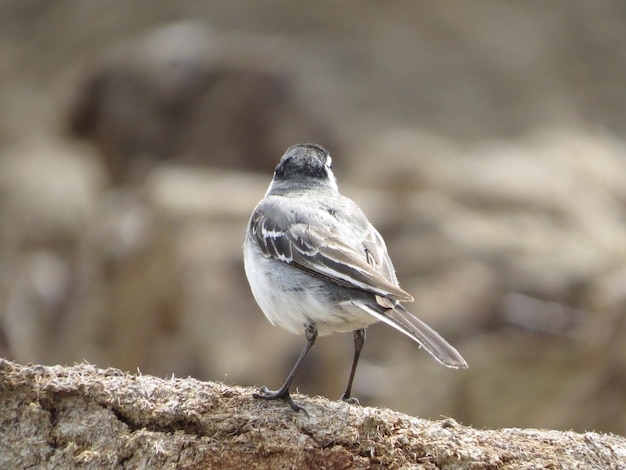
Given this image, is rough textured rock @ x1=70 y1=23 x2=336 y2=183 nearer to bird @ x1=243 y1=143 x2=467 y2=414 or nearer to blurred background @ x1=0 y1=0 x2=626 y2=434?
blurred background @ x1=0 y1=0 x2=626 y2=434

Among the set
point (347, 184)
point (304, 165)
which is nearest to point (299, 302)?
point (304, 165)

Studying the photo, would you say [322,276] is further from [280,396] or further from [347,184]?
[347,184]

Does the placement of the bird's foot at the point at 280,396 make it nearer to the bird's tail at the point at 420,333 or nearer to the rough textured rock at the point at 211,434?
the rough textured rock at the point at 211,434

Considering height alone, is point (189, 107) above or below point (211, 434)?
above

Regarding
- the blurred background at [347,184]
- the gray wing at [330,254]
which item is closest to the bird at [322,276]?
the gray wing at [330,254]

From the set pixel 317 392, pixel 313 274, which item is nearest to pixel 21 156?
pixel 317 392

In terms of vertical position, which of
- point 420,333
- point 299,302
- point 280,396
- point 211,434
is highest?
point 299,302
